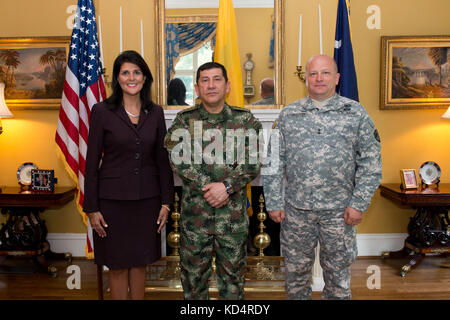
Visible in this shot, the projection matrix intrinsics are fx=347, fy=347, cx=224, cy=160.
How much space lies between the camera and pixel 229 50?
272 centimetres

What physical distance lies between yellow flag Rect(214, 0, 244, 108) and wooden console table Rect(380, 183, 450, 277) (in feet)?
5.31

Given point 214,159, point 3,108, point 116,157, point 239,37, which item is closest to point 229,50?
point 239,37

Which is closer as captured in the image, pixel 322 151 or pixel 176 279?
pixel 322 151

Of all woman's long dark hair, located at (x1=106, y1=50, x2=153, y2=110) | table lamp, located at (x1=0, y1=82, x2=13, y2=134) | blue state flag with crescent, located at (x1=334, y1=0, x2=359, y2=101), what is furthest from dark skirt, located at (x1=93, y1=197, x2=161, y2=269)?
table lamp, located at (x1=0, y1=82, x2=13, y2=134)

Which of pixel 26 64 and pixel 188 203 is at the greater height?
pixel 26 64

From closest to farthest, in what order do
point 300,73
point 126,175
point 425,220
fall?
point 126,175 < point 300,73 < point 425,220

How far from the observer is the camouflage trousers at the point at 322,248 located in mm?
1838

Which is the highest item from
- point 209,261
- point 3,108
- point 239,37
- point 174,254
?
point 239,37

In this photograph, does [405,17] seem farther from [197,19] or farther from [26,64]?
[26,64]

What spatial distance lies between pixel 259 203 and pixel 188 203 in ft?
4.55

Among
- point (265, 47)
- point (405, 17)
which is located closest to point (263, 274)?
point (265, 47)

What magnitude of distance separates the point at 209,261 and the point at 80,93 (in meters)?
1.54

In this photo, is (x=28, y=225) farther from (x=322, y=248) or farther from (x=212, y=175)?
(x=322, y=248)

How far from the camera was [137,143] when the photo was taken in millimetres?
1804
